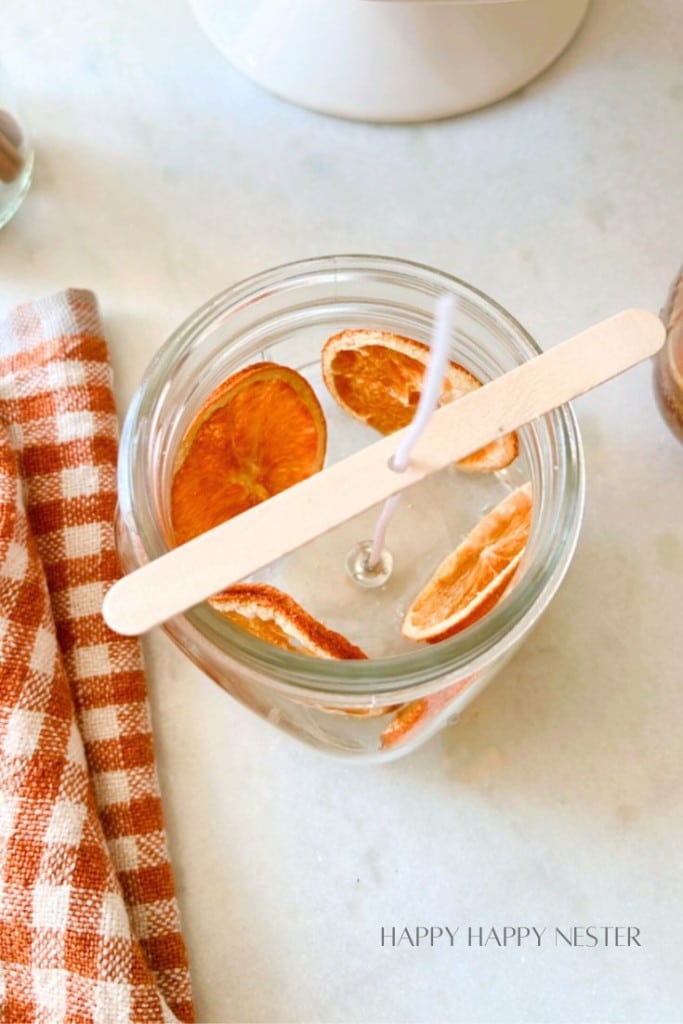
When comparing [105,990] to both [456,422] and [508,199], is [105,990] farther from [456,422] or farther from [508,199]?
[508,199]

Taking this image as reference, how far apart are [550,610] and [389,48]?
29 centimetres

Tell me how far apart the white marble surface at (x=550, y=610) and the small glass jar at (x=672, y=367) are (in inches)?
0.6

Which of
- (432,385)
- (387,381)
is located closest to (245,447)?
(387,381)

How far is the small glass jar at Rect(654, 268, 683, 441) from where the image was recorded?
45cm

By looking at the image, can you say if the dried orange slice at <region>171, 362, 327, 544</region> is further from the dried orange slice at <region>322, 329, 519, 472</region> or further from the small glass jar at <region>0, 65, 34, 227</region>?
the small glass jar at <region>0, 65, 34, 227</region>

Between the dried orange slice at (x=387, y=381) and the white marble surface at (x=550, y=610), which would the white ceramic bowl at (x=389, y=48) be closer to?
the white marble surface at (x=550, y=610)

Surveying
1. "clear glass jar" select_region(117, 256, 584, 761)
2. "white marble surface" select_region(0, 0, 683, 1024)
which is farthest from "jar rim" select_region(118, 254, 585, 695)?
"white marble surface" select_region(0, 0, 683, 1024)

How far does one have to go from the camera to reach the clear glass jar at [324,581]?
0.32 meters

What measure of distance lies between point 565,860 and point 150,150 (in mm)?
407

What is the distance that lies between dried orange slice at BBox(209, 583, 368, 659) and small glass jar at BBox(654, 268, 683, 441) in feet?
0.65

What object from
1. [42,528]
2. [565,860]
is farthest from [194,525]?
[565,860]

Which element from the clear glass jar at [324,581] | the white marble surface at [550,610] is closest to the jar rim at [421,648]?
the clear glass jar at [324,581]

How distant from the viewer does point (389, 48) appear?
510mm

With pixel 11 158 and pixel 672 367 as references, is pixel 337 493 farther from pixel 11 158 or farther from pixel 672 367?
pixel 11 158
